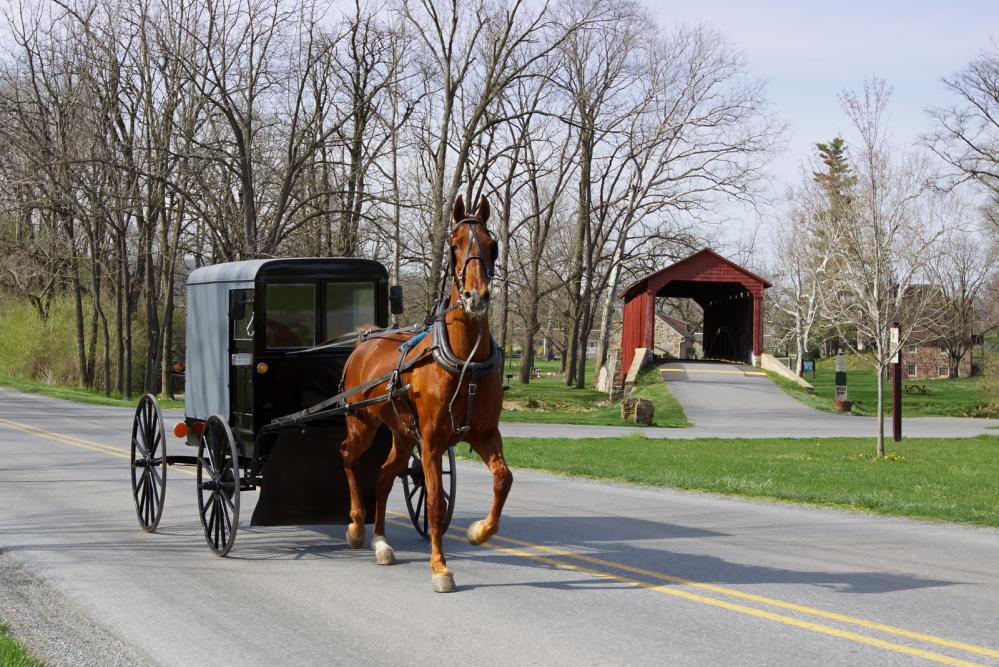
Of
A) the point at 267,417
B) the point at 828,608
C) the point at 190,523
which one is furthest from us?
the point at 190,523

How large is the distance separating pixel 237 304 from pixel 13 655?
420 cm

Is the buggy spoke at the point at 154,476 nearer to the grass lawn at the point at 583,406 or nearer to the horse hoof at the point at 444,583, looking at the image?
the horse hoof at the point at 444,583

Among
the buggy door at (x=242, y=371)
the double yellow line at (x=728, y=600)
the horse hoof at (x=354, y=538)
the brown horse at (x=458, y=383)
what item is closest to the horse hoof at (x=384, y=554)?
the horse hoof at (x=354, y=538)

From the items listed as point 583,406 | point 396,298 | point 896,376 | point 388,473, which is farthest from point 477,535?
point 583,406

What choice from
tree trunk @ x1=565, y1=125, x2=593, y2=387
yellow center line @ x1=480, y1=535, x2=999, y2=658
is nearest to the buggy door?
yellow center line @ x1=480, y1=535, x2=999, y2=658

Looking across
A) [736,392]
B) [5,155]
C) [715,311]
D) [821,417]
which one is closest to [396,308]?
[5,155]

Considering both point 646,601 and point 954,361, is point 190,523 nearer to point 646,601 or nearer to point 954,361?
point 646,601

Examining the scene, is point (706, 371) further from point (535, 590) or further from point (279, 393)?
point (535, 590)

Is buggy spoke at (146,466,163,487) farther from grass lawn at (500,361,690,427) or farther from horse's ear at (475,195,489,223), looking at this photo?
grass lawn at (500,361,690,427)

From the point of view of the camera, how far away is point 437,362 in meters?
8.19

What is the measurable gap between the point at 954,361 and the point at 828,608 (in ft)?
265

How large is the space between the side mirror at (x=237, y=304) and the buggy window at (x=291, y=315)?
313mm

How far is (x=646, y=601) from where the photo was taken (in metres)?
7.49

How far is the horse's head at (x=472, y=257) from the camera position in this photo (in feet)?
24.8
